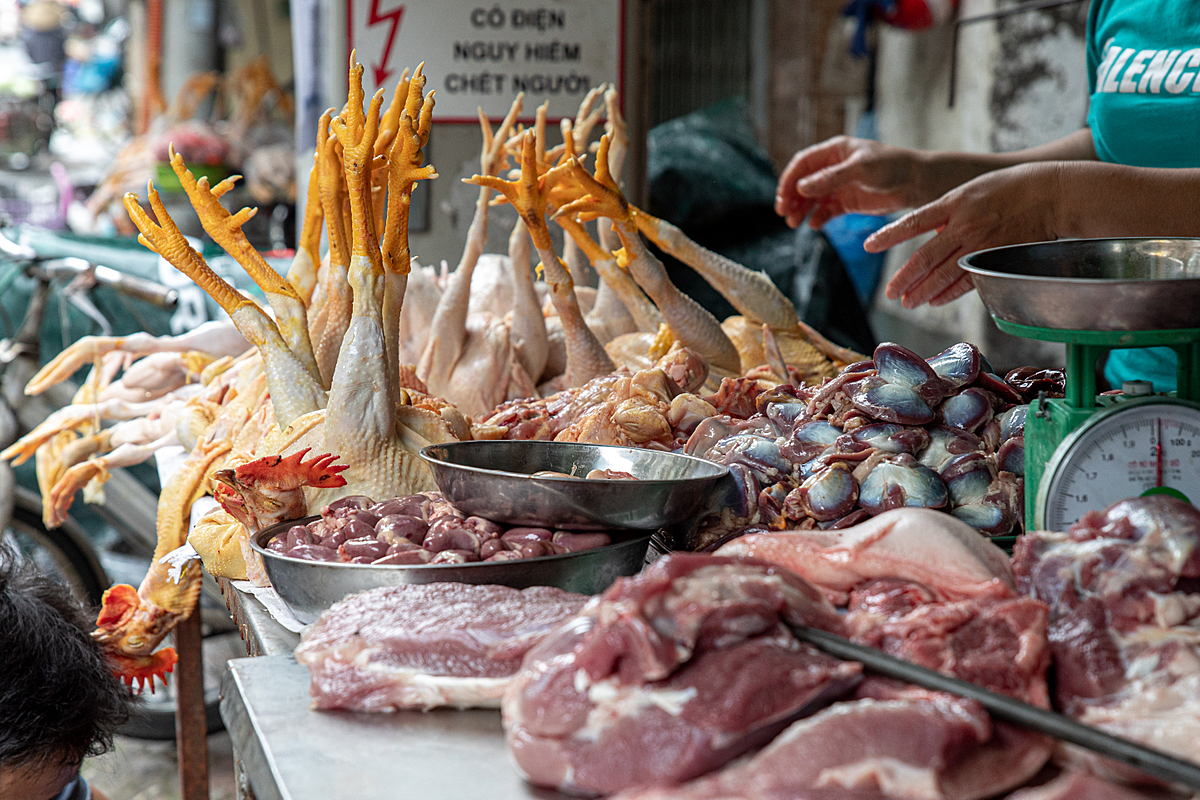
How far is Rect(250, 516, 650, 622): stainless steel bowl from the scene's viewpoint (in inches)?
50.3

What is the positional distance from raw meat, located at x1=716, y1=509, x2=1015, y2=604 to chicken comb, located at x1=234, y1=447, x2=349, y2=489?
0.68m

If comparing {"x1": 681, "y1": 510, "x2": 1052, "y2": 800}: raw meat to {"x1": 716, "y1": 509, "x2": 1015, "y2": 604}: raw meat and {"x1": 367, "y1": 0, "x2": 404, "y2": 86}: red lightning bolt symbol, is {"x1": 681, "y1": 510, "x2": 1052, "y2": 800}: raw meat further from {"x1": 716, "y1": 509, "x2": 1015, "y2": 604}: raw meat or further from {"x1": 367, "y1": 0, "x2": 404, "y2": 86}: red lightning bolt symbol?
{"x1": 367, "y1": 0, "x2": 404, "y2": 86}: red lightning bolt symbol

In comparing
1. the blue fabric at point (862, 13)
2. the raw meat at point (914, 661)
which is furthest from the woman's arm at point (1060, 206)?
the blue fabric at point (862, 13)

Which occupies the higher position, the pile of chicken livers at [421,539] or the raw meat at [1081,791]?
the pile of chicken livers at [421,539]

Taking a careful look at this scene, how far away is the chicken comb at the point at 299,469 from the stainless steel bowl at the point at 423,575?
0.18 metres

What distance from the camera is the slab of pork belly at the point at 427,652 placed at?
1.09 metres

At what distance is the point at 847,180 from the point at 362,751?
2.04 metres

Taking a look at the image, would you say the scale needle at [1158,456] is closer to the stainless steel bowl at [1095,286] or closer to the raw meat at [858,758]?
the stainless steel bowl at [1095,286]

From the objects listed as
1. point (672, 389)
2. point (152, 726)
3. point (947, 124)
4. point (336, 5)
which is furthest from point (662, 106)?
point (672, 389)

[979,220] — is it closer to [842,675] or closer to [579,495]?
[579,495]

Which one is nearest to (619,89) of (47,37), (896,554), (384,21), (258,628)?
(384,21)

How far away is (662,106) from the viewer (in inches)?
362

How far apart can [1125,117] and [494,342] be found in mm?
1617

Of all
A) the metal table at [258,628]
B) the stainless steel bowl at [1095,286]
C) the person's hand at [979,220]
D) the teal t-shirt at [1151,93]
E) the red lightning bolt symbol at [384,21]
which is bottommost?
the metal table at [258,628]
